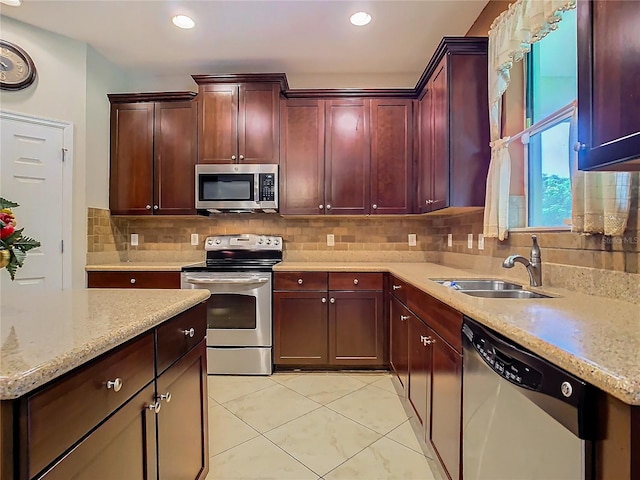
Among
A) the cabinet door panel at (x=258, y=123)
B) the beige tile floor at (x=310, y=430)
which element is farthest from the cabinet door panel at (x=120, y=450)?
the cabinet door panel at (x=258, y=123)

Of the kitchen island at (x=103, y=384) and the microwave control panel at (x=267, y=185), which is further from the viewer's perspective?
the microwave control panel at (x=267, y=185)

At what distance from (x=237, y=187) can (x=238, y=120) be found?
Result: 594 mm

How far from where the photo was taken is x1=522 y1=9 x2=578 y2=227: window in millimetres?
1725

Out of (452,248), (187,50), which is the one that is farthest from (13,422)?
(187,50)

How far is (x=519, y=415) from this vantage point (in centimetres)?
92

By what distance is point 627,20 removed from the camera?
872mm

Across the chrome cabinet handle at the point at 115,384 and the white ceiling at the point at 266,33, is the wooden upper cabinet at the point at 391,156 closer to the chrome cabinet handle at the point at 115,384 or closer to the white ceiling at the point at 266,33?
the white ceiling at the point at 266,33

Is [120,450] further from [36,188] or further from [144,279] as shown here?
[36,188]

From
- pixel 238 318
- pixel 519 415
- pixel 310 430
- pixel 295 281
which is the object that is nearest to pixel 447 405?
pixel 519 415

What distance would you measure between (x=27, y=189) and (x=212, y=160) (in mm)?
1382

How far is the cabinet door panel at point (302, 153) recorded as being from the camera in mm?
3102

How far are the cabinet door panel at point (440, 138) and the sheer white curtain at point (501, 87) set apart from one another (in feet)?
0.87

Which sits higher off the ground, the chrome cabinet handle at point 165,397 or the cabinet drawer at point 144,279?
the cabinet drawer at point 144,279

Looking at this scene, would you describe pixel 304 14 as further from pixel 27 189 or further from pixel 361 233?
pixel 27 189
